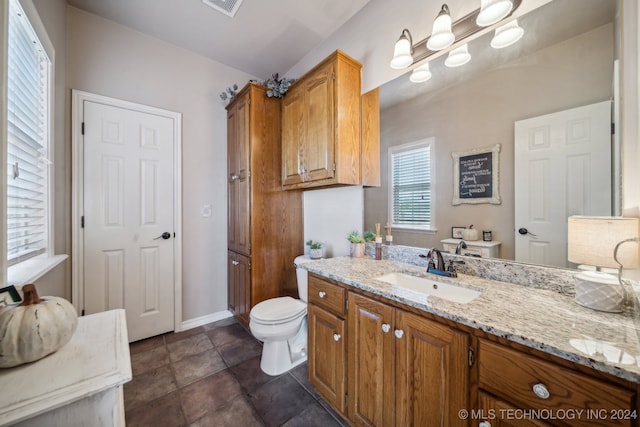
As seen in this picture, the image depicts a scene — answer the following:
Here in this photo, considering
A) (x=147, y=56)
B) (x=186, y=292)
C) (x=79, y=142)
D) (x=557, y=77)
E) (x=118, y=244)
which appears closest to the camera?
(x=557, y=77)

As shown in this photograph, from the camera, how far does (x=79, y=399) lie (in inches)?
23.8

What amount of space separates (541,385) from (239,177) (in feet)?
7.92

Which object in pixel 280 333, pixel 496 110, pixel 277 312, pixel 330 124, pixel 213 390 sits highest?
pixel 330 124

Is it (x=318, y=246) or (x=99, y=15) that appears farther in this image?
(x=318, y=246)

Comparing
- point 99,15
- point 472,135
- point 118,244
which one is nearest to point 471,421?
point 472,135

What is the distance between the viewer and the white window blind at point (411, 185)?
151 centimetres

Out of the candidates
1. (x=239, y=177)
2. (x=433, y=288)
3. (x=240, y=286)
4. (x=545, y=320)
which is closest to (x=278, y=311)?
(x=240, y=286)

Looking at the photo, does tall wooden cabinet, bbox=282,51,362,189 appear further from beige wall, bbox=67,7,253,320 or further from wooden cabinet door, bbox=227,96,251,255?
beige wall, bbox=67,7,253,320

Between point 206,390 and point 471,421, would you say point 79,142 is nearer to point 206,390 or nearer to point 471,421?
point 206,390

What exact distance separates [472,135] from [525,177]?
0.34 m

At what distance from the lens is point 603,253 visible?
850mm

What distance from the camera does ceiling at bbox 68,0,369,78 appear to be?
1888mm

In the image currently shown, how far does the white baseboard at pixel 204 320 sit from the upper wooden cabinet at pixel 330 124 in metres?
1.79

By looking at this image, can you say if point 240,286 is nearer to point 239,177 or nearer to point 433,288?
point 239,177
